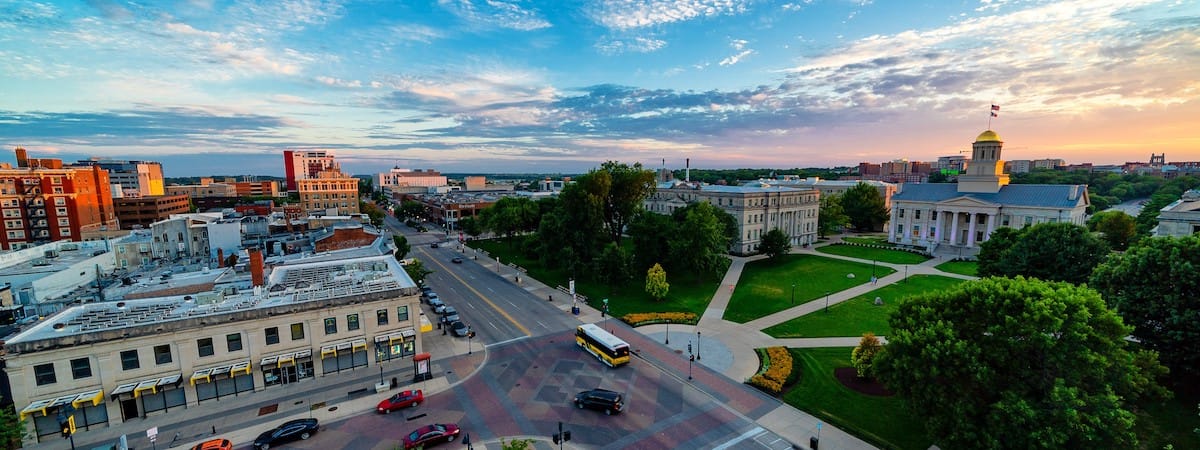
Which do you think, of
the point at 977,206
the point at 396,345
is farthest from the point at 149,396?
the point at 977,206

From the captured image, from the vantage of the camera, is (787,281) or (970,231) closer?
(787,281)

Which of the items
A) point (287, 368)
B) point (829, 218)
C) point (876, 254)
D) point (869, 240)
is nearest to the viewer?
point (287, 368)

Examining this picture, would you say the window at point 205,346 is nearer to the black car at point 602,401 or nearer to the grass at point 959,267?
the black car at point 602,401

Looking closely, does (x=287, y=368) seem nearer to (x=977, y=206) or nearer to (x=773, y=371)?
(x=773, y=371)

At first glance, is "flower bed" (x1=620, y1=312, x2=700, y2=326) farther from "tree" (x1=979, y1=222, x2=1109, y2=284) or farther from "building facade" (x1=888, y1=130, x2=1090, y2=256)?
"building facade" (x1=888, y1=130, x2=1090, y2=256)

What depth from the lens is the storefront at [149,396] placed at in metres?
29.1

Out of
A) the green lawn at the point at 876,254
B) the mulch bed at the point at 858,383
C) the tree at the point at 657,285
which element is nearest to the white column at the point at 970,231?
the green lawn at the point at 876,254

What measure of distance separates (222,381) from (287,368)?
380 centimetres

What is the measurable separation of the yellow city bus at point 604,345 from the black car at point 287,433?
65.8 ft

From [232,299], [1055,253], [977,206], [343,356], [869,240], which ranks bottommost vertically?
[869,240]

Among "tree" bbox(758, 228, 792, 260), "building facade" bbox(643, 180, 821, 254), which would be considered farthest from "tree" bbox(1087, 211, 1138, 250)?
"tree" bbox(758, 228, 792, 260)

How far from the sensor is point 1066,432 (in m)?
19.1

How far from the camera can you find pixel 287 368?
34.0 m

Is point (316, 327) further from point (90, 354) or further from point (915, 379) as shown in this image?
point (915, 379)
